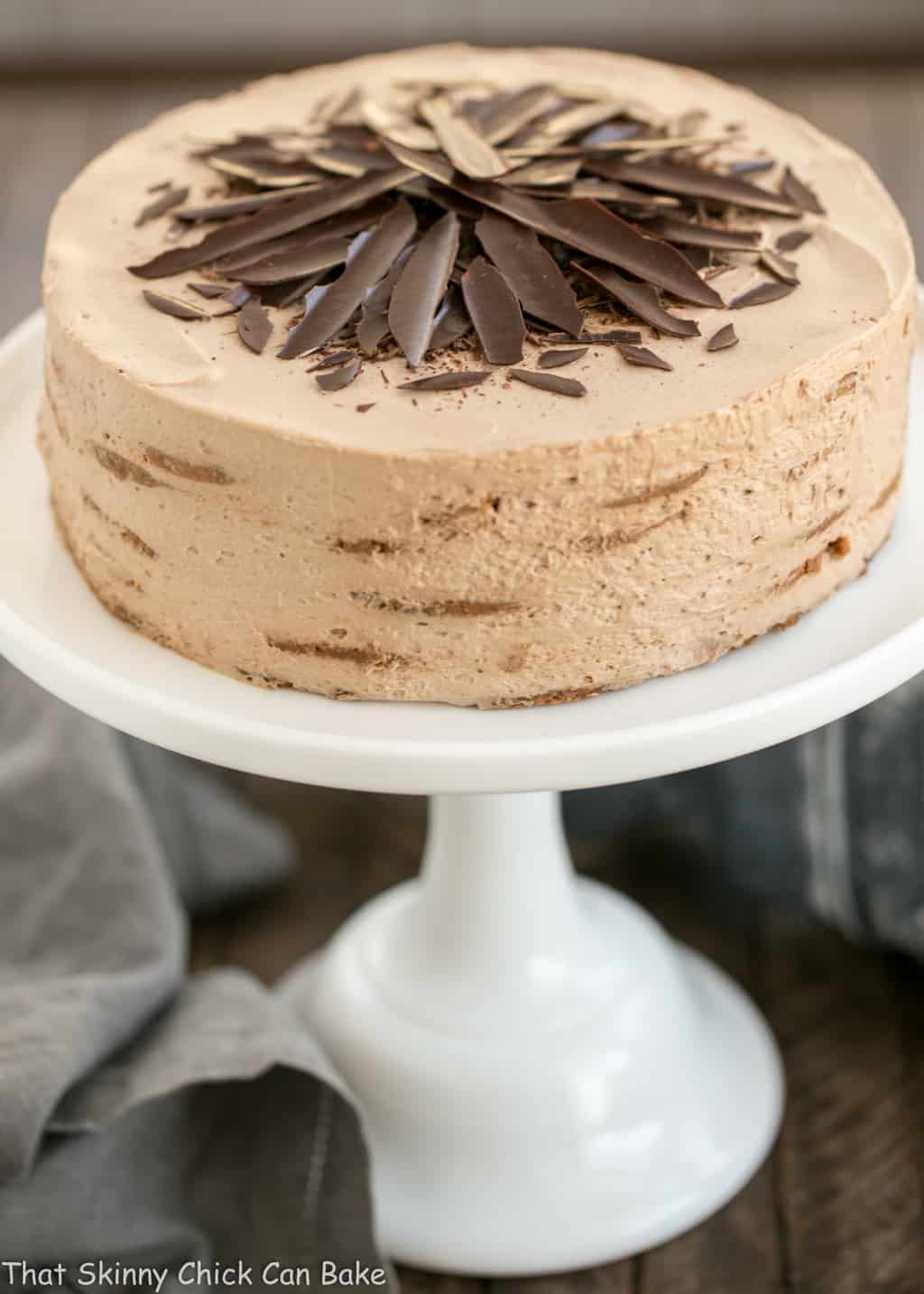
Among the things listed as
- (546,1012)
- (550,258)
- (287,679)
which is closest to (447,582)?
(287,679)

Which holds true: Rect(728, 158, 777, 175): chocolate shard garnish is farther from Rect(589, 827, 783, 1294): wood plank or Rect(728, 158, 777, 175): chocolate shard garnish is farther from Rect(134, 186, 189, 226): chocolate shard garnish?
Rect(589, 827, 783, 1294): wood plank

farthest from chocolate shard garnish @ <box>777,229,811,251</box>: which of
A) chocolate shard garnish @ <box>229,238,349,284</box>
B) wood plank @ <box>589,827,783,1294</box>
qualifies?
wood plank @ <box>589,827,783,1294</box>

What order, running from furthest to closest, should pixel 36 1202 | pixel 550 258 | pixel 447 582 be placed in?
pixel 36 1202
pixel 550 258
pixel 447 582

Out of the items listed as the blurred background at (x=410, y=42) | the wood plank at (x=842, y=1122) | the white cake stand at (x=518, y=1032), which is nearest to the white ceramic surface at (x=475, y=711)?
the white cake stand at (x=518, y=1032)

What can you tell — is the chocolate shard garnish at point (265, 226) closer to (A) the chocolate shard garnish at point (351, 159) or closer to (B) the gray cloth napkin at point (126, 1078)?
(A) the chocolate shard garnish at point (351, 159)

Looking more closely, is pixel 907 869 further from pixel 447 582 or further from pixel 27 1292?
pixel 27 1292
